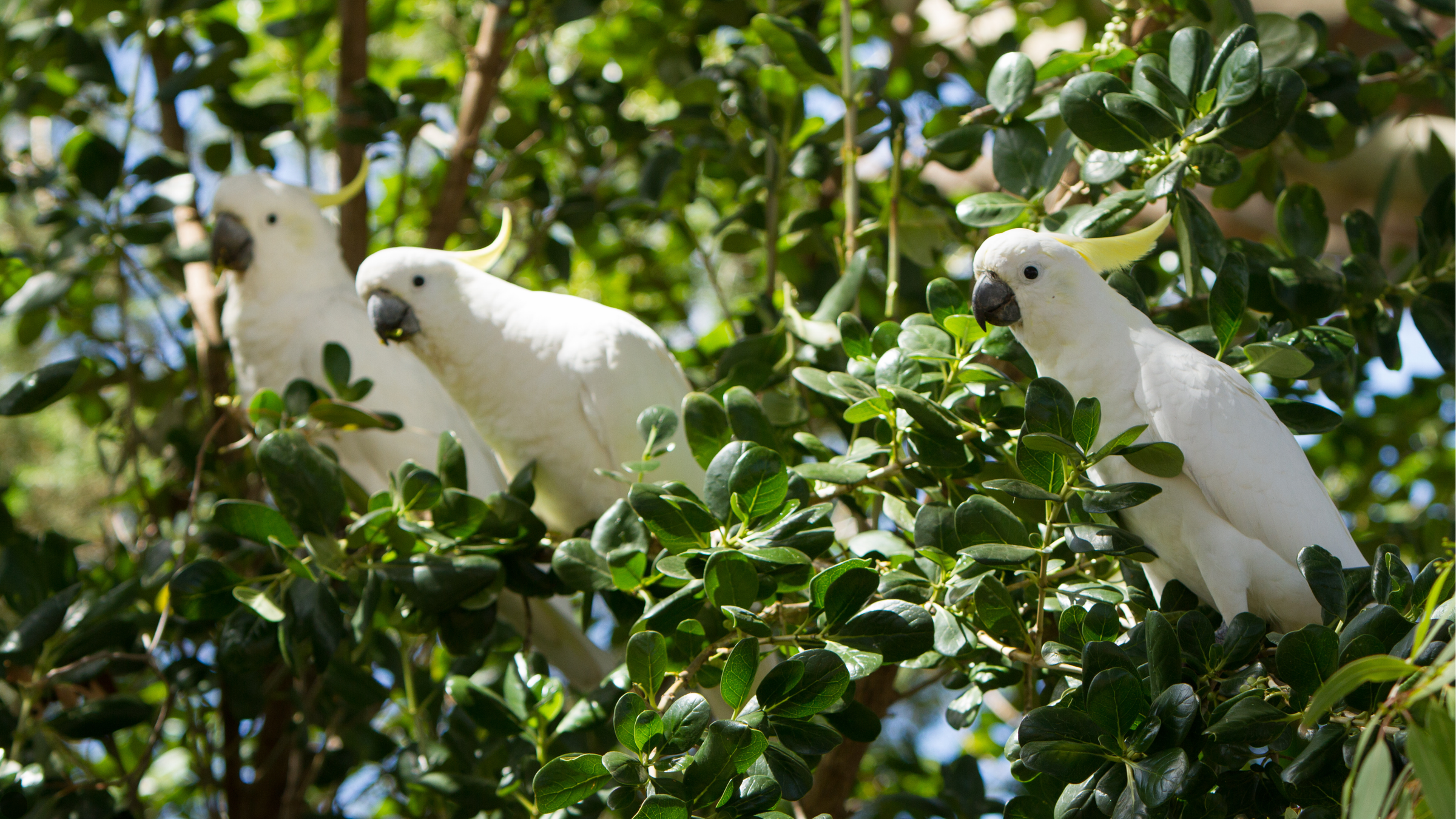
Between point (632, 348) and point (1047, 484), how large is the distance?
0.82 metres

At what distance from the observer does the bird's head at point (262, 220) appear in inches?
84.0

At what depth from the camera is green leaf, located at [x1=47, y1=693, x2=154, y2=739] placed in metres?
1.56

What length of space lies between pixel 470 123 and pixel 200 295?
0.78 metres

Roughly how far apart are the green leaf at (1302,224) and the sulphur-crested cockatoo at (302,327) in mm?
1447

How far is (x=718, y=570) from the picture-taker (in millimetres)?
1032

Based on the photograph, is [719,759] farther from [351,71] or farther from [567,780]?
[351,71]

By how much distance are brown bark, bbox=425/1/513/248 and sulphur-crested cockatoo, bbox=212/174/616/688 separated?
20 centimetres

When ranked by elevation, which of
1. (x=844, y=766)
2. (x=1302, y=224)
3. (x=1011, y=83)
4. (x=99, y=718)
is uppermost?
(x=1011, y=83)

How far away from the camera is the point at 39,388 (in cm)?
162

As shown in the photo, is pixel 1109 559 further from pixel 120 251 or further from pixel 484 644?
pixel 120 251

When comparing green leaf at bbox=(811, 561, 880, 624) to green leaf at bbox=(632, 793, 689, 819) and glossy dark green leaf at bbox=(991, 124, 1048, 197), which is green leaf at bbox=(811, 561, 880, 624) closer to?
green leaf at bbox=(632, 793, 689, 819)

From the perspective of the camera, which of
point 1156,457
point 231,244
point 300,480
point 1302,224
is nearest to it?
point 1156,457

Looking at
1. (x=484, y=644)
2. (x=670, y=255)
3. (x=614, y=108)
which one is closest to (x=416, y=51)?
(x=670, y=255)

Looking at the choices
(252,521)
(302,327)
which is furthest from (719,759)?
(302,327)
